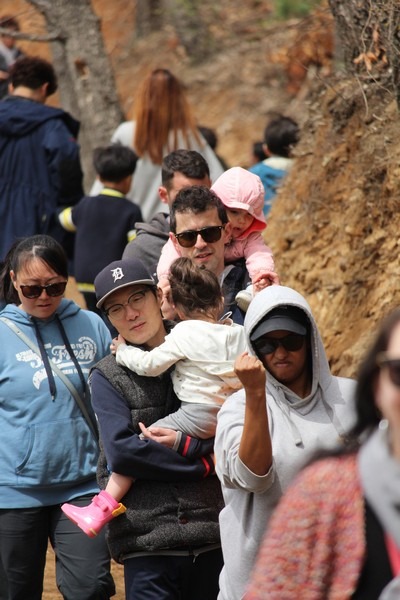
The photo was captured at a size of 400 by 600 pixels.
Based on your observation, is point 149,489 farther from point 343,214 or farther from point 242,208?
point 343,214

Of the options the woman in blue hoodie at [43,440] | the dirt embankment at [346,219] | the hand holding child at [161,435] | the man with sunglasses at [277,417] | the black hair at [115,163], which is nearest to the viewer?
the man with sunglasses at [277,417]

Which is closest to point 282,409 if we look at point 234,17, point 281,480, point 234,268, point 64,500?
point 281,480

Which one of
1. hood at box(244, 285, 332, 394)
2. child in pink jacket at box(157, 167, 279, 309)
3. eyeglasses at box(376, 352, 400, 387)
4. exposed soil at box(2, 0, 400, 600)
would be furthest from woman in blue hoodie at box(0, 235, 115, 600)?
eyeglasses at box(376, 352, 400, 387)

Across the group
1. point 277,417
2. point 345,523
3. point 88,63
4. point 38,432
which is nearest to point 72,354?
point 38,432

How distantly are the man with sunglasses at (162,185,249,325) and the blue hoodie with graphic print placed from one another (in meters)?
0.65

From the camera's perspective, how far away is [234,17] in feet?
71.7

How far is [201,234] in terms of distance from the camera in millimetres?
4883

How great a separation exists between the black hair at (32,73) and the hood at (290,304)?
4681 millimetres

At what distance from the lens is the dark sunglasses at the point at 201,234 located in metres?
4.89

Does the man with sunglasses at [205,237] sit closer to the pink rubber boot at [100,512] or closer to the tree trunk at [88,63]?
the pink rubber boot at [100,512]

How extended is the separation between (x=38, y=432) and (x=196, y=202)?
1269mm

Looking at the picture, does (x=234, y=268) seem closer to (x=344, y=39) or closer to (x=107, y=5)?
(x=344, y=39)

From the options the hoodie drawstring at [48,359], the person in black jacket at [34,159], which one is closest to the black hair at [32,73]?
the person in black jacket at [34,159]

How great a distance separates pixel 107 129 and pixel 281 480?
29.7ft
